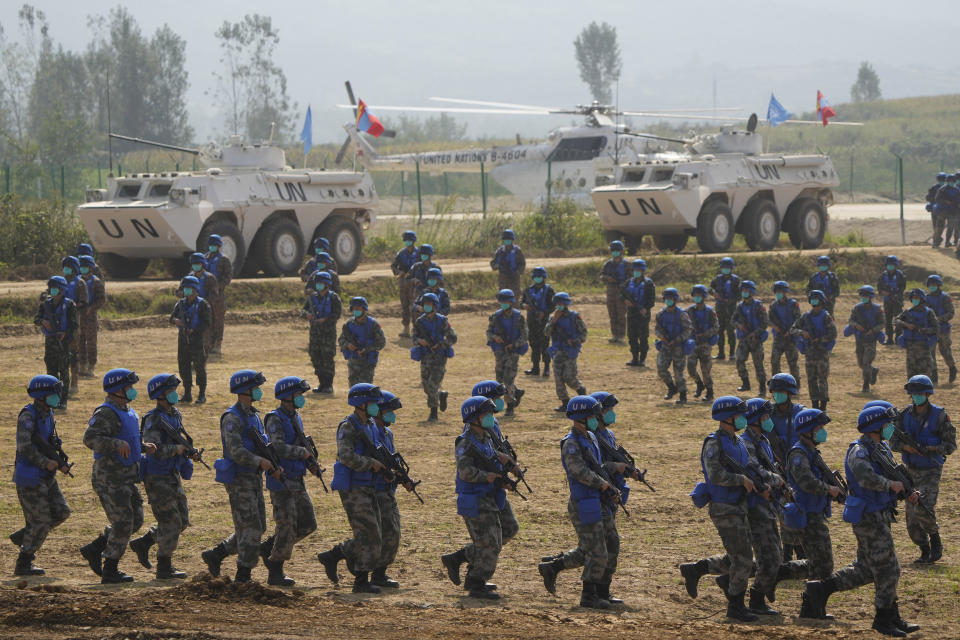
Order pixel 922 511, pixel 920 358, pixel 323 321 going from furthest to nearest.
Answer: pixel 323 321 → pixel 920 358 → pixel 922 511

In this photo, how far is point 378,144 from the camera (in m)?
80.1

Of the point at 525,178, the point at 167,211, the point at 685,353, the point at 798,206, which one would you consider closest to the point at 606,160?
the point at 525,178

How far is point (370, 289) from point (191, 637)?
1971cm

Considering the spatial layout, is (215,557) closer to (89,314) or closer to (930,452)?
(930,452)

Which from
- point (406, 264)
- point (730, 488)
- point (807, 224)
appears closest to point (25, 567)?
point (730, 488)

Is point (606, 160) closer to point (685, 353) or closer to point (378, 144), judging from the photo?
point (685, 353)

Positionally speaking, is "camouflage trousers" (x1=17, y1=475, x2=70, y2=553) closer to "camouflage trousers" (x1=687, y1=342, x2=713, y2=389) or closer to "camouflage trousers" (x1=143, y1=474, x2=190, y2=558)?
"camouflage trousers" (x1=143, y1=474, x2=190, y2=558)

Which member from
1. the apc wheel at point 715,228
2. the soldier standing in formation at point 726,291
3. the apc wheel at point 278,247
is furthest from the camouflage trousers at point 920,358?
the apc wheel at point 278,247

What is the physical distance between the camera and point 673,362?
731 inches

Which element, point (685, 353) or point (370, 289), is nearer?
point (685, 353)

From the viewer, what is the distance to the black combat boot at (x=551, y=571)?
10055mm

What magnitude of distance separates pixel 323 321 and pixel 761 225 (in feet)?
53.6

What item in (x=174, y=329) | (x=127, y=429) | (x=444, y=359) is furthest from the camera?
(x=174, y=329)

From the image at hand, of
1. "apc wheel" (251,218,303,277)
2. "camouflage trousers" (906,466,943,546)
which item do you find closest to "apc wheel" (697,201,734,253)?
"apc wheel" (251,218,303,277)
